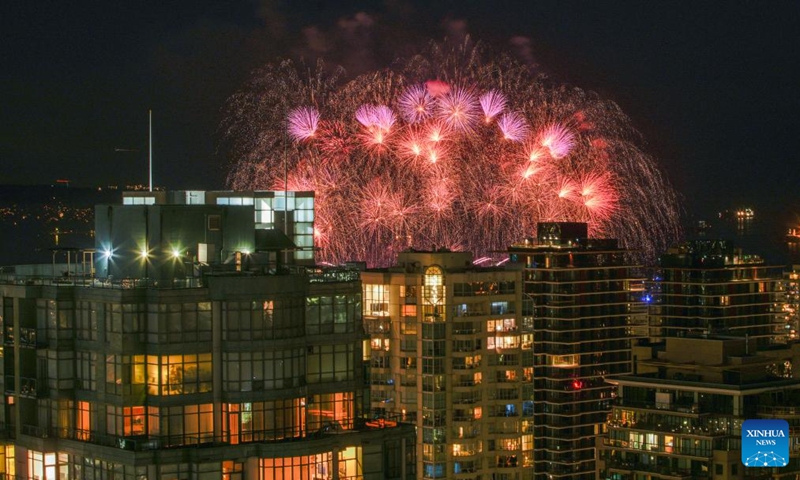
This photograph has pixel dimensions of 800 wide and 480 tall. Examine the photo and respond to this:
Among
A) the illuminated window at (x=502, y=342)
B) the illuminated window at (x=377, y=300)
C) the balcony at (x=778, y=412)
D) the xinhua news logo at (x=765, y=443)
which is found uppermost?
the illuminated window at (x=377, y=300)

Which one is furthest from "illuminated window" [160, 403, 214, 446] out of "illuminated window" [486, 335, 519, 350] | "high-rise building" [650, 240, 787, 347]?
"high-rise building" [650, 240, 787, 347]

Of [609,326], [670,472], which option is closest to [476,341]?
[670,472]

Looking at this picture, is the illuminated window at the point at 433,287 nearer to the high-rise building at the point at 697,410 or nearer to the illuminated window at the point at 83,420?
the high-rise building at the point at 697,410

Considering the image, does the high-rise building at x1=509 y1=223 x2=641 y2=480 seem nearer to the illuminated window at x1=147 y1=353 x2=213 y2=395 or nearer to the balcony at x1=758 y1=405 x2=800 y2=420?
the balcony at x1=758 y1=405 x2=800 y2=420

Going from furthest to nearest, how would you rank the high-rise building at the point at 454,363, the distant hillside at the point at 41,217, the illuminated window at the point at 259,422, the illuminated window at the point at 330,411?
the distant hillside at the point at 41,217, the high-rise building at the point at 454,363, the illuminated window at the point at 330,411, the illuminated window at the point at 259,422

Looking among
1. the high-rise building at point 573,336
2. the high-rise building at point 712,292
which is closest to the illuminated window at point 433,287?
the high-rise building at point 573,336

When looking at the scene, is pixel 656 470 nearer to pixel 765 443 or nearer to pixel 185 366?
pixel 765 443

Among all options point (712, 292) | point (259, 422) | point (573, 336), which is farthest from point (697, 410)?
point (712, 292)
